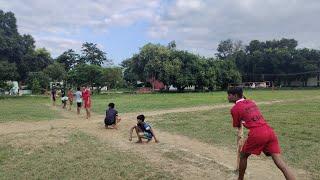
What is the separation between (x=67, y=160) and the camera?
1091 cm

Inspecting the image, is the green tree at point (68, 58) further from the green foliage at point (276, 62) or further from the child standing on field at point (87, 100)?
the child standing on field at point (87, 100)

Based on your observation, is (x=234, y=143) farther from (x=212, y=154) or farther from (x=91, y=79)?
(x=91, y=79)

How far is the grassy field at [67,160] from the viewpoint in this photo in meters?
9.35

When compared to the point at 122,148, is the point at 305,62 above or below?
above

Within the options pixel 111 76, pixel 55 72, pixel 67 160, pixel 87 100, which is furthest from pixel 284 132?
pixel 55 72

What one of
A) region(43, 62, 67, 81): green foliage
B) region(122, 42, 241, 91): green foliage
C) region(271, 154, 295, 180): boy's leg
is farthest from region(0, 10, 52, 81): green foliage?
region(271, 154, 295, 180): boy's leg

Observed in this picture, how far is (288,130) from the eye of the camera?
1648 centimetres

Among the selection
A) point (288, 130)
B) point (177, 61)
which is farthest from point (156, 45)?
point (288, 130)

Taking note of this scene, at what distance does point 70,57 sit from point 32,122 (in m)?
70.0

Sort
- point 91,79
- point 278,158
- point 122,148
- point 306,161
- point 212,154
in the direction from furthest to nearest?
1. point 91,79
2. point 122,148
3. point 212,154
4. point 306,161
5. point 278,158

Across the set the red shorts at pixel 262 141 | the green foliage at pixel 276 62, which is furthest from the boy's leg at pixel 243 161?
the green foliage at pixel 276 62

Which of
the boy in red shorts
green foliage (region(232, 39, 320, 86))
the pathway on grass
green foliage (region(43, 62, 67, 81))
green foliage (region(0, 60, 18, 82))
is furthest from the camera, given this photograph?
green foliage (region(232, 39, 320, 86))

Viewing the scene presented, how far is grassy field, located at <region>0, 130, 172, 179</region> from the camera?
9.35 meters

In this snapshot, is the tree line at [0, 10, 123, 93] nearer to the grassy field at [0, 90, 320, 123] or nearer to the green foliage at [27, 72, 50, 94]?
the green foliage at [27, 72, 50, 94]
